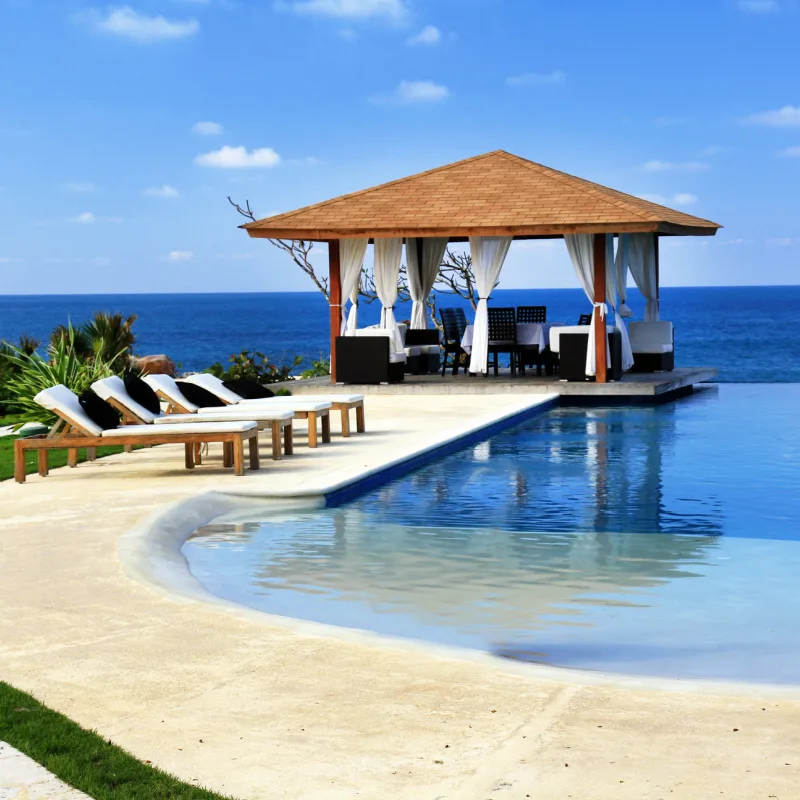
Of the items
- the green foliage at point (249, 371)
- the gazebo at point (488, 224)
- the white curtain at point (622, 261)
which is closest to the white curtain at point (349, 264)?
the gazebo at point (488, 224)

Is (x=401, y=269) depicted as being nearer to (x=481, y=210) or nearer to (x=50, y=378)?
(x=481, y=210)

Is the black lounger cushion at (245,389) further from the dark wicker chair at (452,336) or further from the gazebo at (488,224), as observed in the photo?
the dark wicker chair at (452,336)

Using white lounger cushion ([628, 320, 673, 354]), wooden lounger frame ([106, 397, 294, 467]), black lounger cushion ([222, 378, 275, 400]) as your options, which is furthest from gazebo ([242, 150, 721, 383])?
wooden lounger frame ([106, 397, 294, 467])

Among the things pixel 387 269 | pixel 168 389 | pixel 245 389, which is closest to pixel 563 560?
pixel 168 389

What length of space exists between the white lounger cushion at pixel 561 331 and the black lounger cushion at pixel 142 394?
26.0 feet

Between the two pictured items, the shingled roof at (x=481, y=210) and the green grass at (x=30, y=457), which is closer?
the green grass at (x=30, y=457)

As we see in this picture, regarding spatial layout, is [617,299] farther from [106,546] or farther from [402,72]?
[402,72]

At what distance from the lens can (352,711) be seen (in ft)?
14.6

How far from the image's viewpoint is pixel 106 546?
733 cm

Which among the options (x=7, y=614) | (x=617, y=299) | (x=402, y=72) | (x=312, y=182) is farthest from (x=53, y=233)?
(x=7, y=614)

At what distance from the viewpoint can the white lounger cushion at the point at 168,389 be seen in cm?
1171

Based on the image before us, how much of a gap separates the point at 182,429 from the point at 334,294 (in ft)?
29.7

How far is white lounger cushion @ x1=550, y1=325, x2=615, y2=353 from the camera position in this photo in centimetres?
1809

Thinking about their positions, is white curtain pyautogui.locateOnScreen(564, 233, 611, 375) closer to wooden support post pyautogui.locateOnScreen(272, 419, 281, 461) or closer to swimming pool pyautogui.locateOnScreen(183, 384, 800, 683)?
swimming pool pyautogui.locateOnScreen(183, 384, 800, 683)
